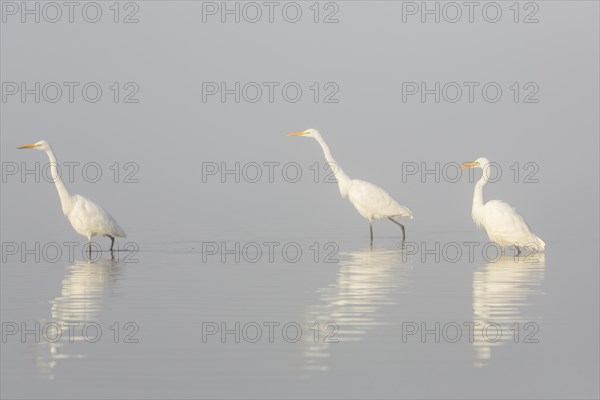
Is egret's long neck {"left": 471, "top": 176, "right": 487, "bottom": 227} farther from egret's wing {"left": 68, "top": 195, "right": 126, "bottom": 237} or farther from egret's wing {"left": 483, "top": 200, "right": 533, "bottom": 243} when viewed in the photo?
egret's wing {"left": 68, "top": 195, "right": 126, "bottom": 237}

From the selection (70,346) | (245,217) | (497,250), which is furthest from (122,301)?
(245,217)

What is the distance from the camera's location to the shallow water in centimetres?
945

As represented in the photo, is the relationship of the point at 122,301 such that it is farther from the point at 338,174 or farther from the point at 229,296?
the point at 338,174

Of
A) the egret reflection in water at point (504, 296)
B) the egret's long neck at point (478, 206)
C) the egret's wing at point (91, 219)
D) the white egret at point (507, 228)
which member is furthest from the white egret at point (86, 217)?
the egret reflection in water at point (504, 296)

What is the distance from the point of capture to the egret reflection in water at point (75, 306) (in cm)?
1044

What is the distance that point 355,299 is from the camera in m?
13.5

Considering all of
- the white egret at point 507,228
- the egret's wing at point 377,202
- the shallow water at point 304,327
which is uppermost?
the egret's wing at point 377,202

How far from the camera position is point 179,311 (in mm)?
12883

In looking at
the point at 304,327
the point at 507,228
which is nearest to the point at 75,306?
the point at 304,327

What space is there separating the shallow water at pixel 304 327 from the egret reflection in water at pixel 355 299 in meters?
0.02

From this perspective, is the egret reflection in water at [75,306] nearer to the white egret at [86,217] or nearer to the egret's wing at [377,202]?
the white egret at [86,217]

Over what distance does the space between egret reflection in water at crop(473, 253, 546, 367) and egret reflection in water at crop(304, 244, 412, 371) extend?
94 centimetres

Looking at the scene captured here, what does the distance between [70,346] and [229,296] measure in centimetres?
344

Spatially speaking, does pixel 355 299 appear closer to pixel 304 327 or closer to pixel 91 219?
pixel 304 327
